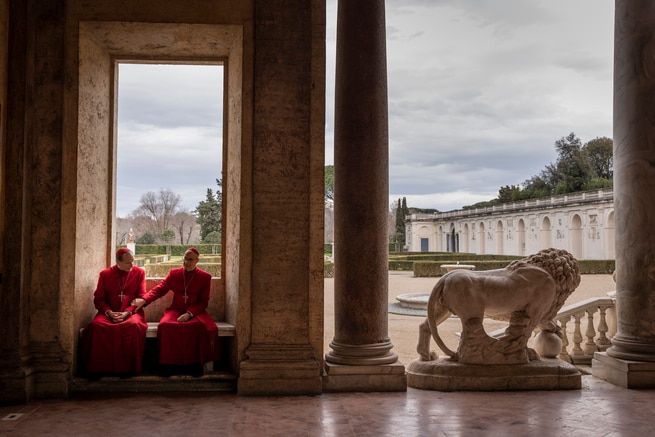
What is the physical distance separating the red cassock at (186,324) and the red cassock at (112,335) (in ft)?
0.80

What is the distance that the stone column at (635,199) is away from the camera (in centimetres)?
632

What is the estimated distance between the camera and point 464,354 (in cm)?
623

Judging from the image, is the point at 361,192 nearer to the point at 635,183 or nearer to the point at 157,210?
the point at 635,183

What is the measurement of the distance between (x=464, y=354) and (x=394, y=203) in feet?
239

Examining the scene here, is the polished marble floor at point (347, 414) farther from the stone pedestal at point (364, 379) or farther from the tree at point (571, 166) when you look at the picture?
the tree at point (571, 166)

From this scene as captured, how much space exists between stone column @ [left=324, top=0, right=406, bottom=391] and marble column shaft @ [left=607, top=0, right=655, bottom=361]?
8.93 ft

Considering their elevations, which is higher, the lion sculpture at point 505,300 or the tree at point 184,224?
the tree at point 184,224

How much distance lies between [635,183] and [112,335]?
19.7 feet

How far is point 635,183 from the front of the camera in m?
6.41

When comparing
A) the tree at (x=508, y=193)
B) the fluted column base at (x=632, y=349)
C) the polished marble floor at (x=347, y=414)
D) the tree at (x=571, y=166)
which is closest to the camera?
the polished marble floor at (x=347, y=414)

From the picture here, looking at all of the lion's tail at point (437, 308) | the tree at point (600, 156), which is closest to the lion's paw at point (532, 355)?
the lion's tail at point (437, 308)

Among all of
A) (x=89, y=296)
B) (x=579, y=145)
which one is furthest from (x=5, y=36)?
(x=579, y=145)

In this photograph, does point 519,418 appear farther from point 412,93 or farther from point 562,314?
point 412,93

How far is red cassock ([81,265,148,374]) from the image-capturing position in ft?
20.1
